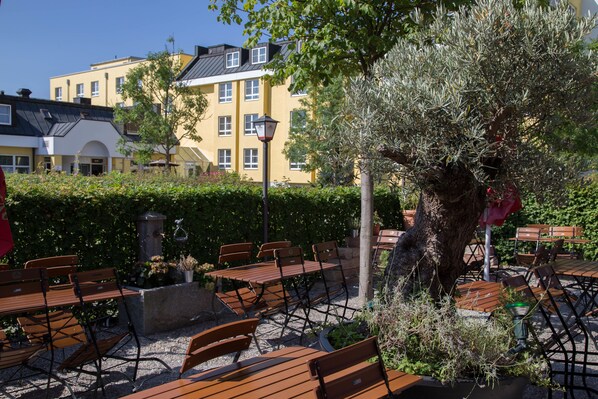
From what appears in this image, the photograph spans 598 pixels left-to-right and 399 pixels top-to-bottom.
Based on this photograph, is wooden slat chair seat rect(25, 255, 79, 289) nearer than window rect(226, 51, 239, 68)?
Yes

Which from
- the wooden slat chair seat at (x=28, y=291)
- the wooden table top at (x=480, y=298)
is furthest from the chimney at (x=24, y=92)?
the wooden table top at (x=480, y=298)

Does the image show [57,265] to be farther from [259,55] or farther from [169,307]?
[259,55]

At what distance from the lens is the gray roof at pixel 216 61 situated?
42188 mm

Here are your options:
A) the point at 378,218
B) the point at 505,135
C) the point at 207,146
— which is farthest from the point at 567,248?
the point at 207,146

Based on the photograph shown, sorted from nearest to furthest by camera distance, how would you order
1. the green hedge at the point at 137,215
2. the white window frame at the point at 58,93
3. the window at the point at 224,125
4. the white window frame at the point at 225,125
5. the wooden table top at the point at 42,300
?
the wooden table top at the point at 42,300
the green hedge at the point at 137,215
the white window frame at the point at 225,125
the window at the point at 224,125
the white window frame at the point at 58,93

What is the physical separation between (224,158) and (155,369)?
130 feet

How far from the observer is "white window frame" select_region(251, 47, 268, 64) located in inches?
1644

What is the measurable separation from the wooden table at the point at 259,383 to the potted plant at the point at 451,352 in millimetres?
297

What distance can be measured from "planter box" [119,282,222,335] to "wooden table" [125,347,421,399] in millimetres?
3561

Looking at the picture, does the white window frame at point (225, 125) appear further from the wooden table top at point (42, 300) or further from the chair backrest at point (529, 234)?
the wooden table top at point (42, 300)

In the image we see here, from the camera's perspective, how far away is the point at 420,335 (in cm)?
396

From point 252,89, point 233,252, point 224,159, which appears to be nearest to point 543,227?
point 233,252

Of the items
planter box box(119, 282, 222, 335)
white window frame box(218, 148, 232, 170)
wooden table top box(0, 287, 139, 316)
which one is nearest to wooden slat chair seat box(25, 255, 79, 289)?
wooden table top box(0, 287, 139, 316)

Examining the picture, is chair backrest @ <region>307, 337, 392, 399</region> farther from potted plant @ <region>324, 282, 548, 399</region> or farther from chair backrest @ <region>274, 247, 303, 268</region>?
chair backrest @ <region>274, 247, 303, 268</region>
